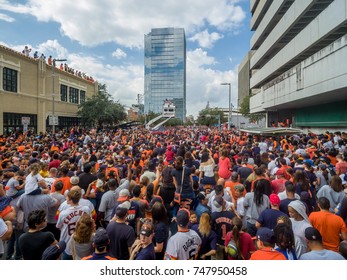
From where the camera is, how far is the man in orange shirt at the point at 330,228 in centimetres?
351

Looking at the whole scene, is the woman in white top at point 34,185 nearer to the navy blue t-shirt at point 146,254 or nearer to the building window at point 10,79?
the navy blue t-shirt at point 146,254

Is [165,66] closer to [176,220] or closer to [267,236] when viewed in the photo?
[176,220]

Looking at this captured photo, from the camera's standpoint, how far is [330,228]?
3539 millimetres

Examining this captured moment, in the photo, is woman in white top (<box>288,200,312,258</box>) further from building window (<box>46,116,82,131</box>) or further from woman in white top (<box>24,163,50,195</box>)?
building window (<box>46,116,82,131</box>)

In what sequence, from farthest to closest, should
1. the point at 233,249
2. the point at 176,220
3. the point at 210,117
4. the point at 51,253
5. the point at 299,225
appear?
the point at 210,117 < the point at 176,220 < the point at 299,225 < the point at 233,249 < the point at 51,253

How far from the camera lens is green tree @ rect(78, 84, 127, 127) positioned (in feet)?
112

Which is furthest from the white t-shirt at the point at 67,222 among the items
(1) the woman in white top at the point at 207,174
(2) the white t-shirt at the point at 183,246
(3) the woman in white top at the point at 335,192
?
(3) the woman in white top at the point at 335,192

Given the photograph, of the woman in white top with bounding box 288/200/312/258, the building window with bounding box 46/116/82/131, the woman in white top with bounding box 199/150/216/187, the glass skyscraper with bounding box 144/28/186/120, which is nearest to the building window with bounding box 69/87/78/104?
the building window with bounding box 46/116/82/131

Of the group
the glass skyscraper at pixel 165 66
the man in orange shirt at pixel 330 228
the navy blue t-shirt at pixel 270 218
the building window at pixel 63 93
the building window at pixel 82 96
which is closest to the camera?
the man in orange shirt at pixel 330 228

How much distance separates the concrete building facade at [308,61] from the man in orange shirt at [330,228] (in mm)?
12182

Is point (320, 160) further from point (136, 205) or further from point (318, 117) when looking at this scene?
point (318, 117)

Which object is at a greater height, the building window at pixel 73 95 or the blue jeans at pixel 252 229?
the building window at pixel 73 95

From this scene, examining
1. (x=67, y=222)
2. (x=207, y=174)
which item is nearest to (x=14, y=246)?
(x=67, y=222)

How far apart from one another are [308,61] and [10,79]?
27984 millimetres
